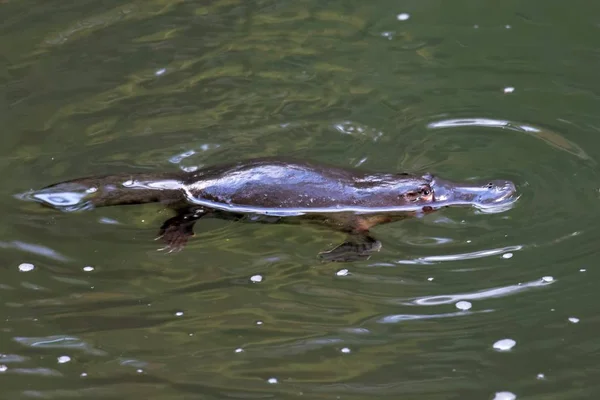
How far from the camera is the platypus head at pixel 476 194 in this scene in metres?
4.11

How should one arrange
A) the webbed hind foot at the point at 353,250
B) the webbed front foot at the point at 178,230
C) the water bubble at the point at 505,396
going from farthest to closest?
the webbed front foot at the point at 178,230
the webbed hind foot at the point at 353,250
the water bubble at the point at 505,396

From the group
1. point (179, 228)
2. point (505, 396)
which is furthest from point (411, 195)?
point (505, 396)

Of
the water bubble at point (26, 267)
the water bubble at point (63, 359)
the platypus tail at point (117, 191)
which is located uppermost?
the platypus tail at point (117, 191)

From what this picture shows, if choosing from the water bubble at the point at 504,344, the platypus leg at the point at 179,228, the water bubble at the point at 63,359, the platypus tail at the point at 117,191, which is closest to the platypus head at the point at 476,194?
the water bubble at the point at 504,344

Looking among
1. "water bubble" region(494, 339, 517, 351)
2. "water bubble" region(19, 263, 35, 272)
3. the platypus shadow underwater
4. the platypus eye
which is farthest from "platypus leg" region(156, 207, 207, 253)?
"water bubble" region(494, 339, 517, 351)

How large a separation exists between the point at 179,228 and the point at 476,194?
4.82 ft

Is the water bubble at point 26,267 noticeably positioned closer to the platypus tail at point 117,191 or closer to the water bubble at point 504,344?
the platypus tail at point 117,191

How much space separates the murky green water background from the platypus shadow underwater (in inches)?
3.3

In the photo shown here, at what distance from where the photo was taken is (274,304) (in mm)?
3602

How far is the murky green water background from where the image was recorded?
3.28 m

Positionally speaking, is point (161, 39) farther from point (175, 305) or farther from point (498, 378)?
point (498, 378)

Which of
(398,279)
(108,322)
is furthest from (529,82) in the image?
(108,322)

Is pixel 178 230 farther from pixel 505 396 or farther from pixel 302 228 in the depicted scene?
pixel 505 396

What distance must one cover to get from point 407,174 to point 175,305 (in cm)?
133
